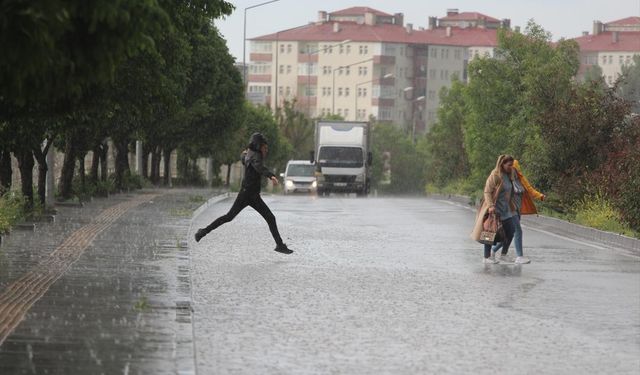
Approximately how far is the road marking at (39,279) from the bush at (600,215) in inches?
373

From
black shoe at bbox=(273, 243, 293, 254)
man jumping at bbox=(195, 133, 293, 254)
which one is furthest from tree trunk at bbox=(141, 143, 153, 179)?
black shoe at bbox=(273, 243, 293, 254)

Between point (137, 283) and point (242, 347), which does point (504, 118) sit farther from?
point (242, 347)

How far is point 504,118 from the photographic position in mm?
54156

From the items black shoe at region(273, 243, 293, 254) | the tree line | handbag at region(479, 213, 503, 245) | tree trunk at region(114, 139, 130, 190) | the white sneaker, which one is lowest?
tree trunk at region(114, 139, 130, 190)

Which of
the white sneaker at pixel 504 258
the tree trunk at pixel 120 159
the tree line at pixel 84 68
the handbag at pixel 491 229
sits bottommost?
the tree trunk at pixel 120 159

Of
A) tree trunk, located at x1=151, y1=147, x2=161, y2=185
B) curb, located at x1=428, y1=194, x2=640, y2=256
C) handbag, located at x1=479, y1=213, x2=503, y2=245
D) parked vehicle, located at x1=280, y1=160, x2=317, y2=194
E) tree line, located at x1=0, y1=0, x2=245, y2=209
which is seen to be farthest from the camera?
parked vehicle, located at x1=280, y1=160, x2=317, y2=194

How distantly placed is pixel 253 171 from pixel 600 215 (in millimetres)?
10842

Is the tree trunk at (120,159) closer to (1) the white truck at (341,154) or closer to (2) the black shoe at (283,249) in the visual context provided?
(1) the white truck at (341,154)

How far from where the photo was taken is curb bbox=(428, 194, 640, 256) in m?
27.4

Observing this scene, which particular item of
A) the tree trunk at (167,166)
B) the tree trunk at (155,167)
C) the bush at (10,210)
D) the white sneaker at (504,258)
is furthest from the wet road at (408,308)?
the tree trunk at (167,166)

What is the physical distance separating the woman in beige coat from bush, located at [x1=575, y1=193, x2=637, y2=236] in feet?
20.1

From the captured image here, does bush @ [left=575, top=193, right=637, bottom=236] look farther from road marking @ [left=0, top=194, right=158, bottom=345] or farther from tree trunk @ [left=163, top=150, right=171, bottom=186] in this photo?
tree trunk @ [left=163, top=150, right=171, bottom=186]

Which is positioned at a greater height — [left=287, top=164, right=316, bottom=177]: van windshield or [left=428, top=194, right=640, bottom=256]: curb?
[left=428, top=194, right=640, bottom=256]: curb

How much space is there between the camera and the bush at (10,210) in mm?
24016
